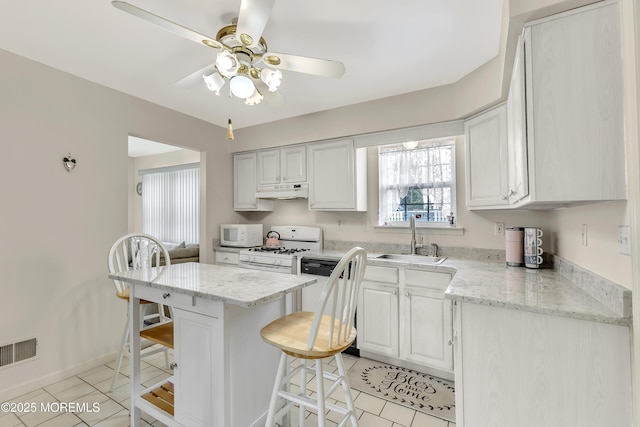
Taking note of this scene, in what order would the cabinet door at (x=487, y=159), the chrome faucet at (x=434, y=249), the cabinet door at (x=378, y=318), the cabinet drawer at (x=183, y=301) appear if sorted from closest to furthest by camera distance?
the cabinet drawer at (x=183, y=301) < the cabinet door at (x=487, y=159) < the cabinet door at (x=378, y=318) < the chrome faucet at (x=434, y=249)

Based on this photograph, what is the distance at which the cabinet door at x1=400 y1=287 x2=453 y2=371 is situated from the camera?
2273 mm

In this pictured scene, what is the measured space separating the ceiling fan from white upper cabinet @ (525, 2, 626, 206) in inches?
39.7

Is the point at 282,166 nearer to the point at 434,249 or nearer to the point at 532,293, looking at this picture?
the point at 434,249

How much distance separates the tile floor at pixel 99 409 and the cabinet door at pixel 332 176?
180 cm

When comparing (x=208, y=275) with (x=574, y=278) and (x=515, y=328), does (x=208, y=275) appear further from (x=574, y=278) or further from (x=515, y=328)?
(x=574, y=278)

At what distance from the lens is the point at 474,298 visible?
1.34 meters

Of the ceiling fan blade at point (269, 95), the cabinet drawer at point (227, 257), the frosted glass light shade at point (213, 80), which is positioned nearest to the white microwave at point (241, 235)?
the cabinet drawer at point (227, 257)

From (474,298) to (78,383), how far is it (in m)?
2.97

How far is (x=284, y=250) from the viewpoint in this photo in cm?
339


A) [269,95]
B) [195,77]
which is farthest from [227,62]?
[269,95]

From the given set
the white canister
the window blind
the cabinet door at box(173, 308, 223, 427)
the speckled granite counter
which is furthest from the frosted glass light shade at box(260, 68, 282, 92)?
the window blind

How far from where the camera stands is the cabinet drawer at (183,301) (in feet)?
4.72

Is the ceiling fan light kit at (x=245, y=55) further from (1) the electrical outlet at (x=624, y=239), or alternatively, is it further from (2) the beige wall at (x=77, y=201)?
(1) the electrical outlet at (x=624, y=239)

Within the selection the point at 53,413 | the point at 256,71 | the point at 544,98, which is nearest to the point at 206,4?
the point at 256,71
